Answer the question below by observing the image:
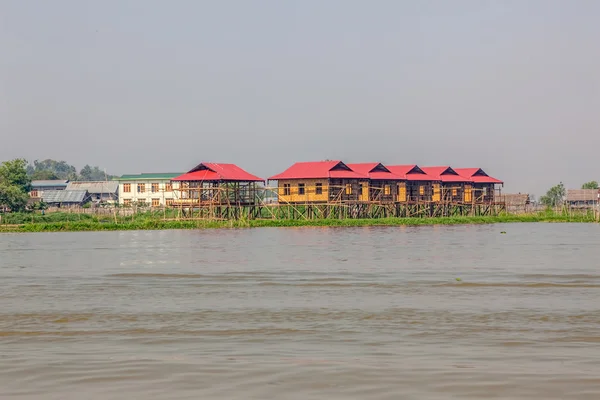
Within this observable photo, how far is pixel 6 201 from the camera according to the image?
232ft

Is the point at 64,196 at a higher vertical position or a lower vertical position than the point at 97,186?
lower

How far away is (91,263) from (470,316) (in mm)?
16251

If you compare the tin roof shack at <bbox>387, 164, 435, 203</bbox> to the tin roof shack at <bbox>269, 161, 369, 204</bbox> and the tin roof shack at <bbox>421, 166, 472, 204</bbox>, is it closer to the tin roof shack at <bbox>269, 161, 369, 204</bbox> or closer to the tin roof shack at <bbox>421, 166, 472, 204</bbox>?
the tin roof shack at <bbox>421, 166, 472, 204</bbox>

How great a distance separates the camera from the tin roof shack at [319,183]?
62.1 m

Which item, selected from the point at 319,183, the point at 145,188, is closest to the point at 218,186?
the point at 319,183

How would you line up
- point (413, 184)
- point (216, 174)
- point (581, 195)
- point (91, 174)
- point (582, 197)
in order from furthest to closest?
point (91, 174)
point (581, 195)
point (582, 197)
point (413, 184)
point (216, 174)

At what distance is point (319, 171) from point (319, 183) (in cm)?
93

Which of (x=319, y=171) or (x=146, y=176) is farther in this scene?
(x=146, y=176)

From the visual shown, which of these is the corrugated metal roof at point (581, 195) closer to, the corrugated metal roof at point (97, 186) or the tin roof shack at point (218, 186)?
the tin roof shack at point (218, 186)

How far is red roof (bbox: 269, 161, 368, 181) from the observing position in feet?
203

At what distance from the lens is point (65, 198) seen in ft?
317

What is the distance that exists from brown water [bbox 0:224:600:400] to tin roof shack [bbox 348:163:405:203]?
41.2m

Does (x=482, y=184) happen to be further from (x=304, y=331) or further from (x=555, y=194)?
(x=304, y=331)

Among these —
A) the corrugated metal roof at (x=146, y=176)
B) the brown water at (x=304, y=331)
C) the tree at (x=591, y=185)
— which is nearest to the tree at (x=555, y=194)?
the tree at (x=591, y=185)
